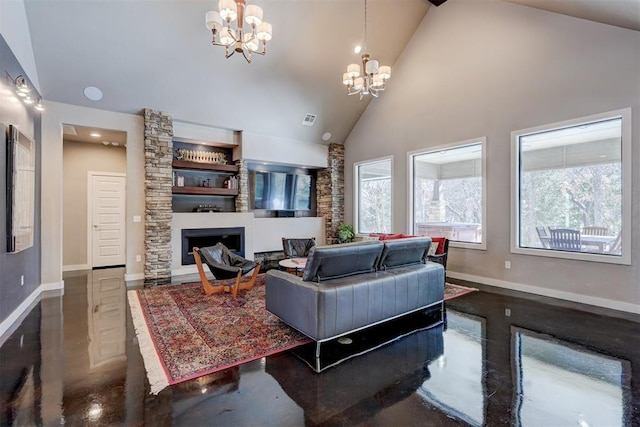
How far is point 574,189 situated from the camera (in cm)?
486

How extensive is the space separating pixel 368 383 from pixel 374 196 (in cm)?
616

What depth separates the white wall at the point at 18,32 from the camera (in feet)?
12.0

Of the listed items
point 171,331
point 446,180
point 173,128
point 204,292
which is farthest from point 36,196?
point 446,180

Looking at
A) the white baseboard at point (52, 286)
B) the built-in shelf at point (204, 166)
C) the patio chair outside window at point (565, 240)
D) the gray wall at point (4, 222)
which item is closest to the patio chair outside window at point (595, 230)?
the patio chair outside window at point (565, 240)

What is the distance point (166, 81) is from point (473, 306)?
21.3 ft

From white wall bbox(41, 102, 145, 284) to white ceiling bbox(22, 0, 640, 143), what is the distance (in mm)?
201

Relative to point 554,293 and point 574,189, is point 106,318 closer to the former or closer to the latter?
point 554,293

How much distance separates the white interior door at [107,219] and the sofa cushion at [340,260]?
655 cm

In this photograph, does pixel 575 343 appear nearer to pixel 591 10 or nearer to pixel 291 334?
pixel 291 334

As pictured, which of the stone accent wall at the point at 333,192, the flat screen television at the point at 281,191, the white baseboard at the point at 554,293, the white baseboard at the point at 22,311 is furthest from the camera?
the stone accent wall at the point at 333,192

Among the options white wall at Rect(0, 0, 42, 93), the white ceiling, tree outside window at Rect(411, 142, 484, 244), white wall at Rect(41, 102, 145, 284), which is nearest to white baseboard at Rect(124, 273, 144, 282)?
white wall at Rect(41, 102, 145, 284)

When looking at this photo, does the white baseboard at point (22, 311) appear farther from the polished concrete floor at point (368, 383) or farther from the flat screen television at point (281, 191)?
the flat screen television at point (281, 191)

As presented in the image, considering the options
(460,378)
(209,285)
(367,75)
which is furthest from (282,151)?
(460,378)

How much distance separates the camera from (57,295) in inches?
195
